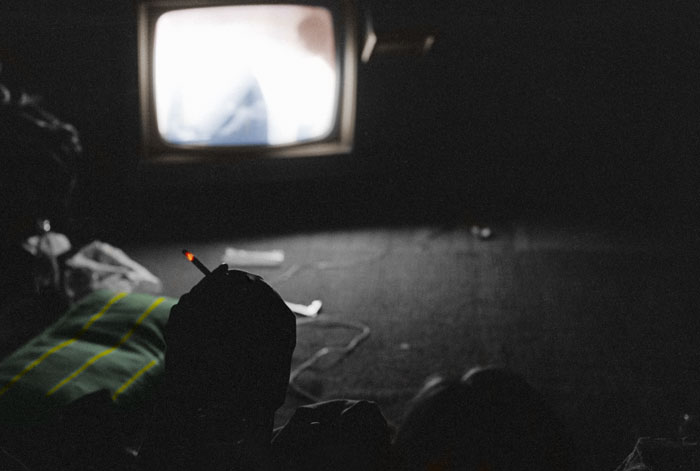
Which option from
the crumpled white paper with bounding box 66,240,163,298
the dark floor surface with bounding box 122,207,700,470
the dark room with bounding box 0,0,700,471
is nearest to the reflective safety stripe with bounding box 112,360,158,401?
the dark room with bounding box 0,0,700,471

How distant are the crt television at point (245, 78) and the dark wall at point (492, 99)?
72mm

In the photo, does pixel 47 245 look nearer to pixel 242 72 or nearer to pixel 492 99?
pixel 242 72

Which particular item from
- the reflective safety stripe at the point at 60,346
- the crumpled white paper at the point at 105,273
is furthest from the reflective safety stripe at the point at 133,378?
the crumpled white paper at the point at 105,273

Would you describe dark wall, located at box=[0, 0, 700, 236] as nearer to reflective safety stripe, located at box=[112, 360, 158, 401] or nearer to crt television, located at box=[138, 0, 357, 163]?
crt television, located at box=[138, 0, 357, 163]

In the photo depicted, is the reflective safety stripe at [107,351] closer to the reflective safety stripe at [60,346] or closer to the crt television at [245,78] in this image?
the reflective safety stripe at [60,346]

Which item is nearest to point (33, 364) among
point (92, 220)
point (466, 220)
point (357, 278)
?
point (357, 278)

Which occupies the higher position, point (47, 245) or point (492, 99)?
point (492, 99)

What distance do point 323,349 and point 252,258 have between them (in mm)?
628

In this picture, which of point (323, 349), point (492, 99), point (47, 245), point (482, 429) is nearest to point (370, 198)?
point (492, 99)

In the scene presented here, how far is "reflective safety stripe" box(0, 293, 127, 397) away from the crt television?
62cm

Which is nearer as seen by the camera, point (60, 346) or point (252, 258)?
point (60, 346)

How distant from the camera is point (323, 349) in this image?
1805 mm

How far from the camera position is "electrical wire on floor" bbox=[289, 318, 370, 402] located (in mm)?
1634

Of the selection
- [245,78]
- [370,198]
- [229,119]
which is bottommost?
[370,198]
